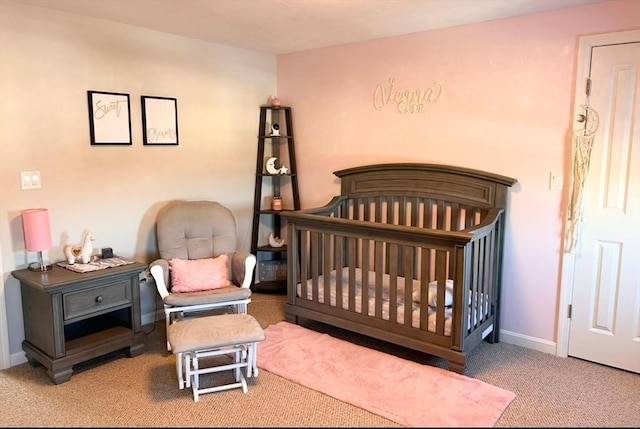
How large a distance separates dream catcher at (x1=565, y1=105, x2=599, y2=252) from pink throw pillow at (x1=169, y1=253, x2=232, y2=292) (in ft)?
7.84

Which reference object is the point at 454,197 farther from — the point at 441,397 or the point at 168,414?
the point at 168,414

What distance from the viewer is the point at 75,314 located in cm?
286

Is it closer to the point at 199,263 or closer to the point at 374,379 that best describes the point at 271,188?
the point at 199,263

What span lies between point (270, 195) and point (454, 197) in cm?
192

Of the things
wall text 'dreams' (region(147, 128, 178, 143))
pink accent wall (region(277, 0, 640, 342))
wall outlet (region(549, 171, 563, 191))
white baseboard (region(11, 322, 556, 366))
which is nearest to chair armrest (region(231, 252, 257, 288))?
wall text 'dreams' (region(147, 128, 178, 143))

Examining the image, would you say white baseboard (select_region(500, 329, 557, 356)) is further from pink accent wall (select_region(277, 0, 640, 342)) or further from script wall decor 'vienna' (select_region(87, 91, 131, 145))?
script wall decor 'vienna' (select_region(87, 91, 131, 145))

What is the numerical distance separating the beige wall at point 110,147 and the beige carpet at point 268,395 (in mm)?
638

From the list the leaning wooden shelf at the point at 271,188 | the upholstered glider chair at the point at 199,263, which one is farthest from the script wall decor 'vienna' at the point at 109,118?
the leaning wooden shelf at the point at 271,188

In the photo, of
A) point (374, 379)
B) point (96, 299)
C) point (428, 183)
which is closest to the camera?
point (374, 379)

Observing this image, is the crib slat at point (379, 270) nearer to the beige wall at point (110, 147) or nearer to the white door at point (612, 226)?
the white door at point (612, 226)

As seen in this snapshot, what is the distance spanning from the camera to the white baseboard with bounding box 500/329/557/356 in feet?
10.6

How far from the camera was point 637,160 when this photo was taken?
2834 mm

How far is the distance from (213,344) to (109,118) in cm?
186

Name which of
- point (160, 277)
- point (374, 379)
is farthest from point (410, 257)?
point (160, 277)
